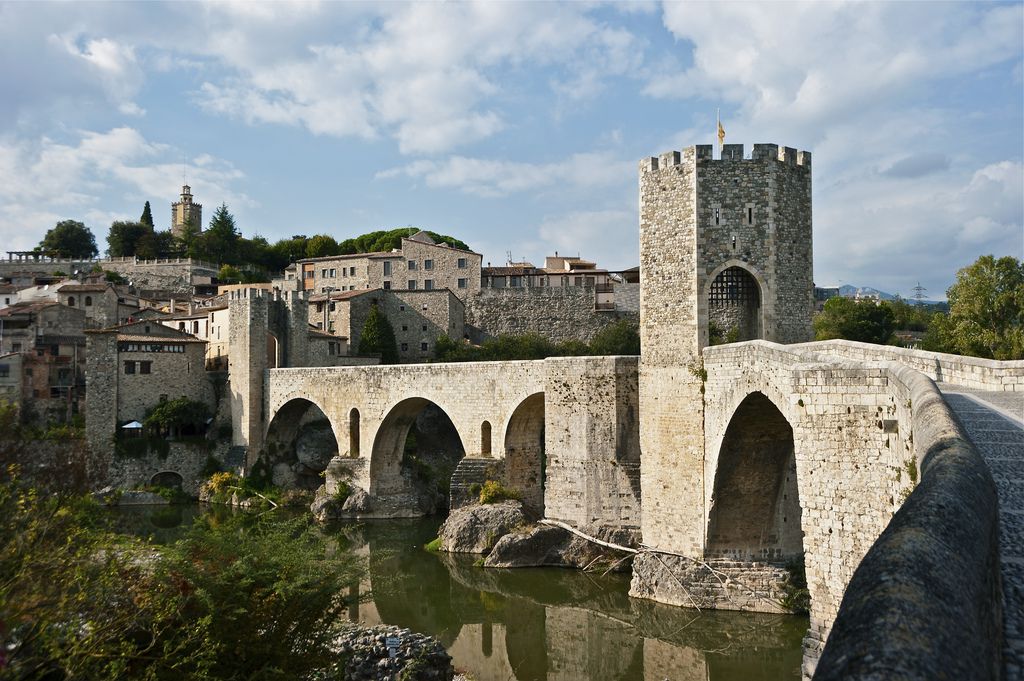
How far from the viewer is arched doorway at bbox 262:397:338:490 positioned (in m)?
34.0

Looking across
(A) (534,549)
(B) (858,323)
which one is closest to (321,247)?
(B) (858,323)

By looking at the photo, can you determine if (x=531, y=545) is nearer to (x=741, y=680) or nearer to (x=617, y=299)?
(x=741, y=680)

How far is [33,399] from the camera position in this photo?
119ft

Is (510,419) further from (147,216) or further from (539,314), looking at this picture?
(147,216)

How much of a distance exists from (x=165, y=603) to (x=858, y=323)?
36.3 meters

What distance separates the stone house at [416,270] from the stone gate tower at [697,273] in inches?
1261

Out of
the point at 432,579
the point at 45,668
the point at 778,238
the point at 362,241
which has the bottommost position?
the point at 432,579

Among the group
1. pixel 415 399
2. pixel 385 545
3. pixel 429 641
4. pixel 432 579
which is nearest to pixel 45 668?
pixel 429 641

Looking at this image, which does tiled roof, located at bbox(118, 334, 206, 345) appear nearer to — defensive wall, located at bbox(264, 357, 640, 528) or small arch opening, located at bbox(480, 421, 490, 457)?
defensive wall, located at bbox(264, 357, 640, 528)

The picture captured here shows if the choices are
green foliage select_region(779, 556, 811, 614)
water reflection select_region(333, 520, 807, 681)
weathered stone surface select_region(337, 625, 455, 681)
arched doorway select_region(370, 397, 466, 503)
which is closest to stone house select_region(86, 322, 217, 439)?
arched doorway select_region(370, 397, 466, 503)

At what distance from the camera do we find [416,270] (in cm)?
5084

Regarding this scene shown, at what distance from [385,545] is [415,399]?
564 cm

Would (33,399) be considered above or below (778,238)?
below

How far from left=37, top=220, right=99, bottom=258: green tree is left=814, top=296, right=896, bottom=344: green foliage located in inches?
2495
